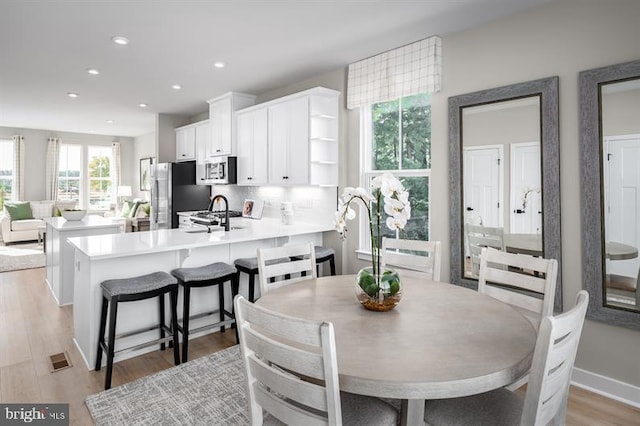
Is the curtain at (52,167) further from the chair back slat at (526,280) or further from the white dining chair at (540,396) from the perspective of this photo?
the white dining chair at (540,396)

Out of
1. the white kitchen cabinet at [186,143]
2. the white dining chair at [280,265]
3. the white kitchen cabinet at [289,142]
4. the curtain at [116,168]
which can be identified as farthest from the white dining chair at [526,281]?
the curtain at [116,168]

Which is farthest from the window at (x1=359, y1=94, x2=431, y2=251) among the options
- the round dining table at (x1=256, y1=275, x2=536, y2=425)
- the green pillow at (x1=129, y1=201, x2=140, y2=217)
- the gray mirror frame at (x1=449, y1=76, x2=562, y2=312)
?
the green pillow at (x1=129, y1=201, x2=140, y2=217)

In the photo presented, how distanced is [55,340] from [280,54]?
132 inches

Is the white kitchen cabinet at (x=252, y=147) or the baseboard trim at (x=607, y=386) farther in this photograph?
the white kitchen cabinet at (x=252, y=147)

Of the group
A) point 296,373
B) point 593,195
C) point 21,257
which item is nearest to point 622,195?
point 593,195

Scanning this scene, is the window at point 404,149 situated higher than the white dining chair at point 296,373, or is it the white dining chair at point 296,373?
the window at point 404,149

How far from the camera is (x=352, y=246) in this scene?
4156mm

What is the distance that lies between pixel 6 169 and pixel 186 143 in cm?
563

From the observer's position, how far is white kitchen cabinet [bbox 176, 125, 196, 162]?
20.6ft

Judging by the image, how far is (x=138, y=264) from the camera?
297 centimetres

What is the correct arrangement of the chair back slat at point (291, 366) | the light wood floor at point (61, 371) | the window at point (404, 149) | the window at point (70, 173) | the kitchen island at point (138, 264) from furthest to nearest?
the window at point (70, 173), the window at point (404, 149), the kitchen island at point (138, 264), the light wood floor at point (61, 371), the chair back slat at point (291, 366)

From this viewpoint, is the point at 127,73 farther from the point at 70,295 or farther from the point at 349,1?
the point at 349,1

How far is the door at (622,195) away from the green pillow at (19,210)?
33.5ft

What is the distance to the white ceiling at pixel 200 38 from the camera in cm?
276
